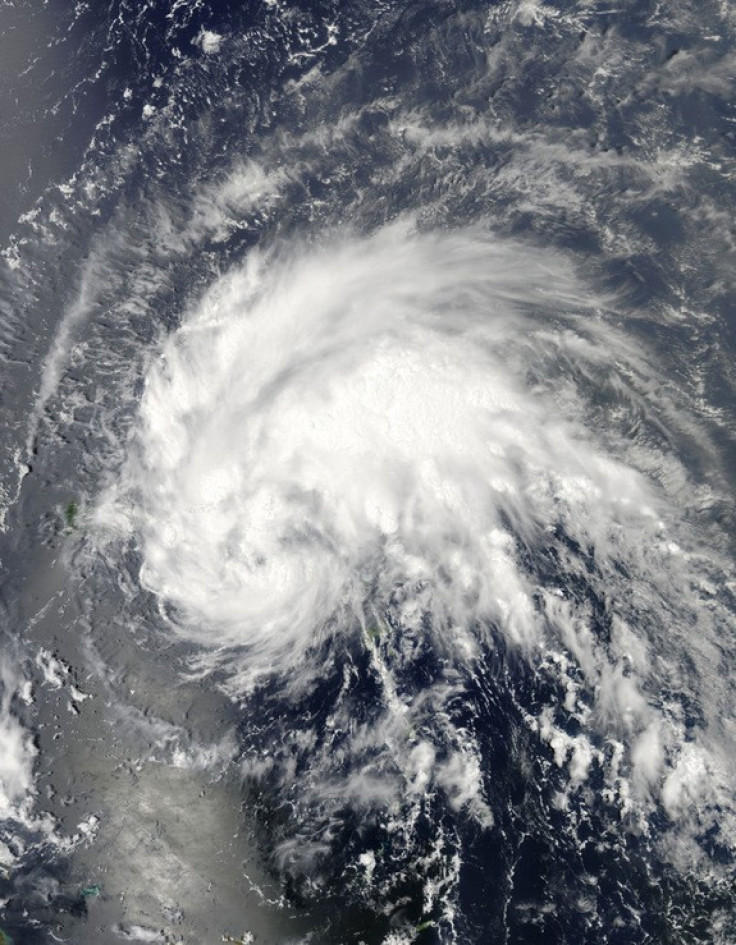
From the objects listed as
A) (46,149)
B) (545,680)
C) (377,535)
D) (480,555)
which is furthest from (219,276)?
(545,680)

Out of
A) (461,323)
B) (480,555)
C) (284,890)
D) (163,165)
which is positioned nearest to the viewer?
(284,890)

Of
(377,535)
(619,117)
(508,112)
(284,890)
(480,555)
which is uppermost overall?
(508,112)

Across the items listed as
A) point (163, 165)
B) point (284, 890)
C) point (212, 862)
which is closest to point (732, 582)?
point (284, 890)

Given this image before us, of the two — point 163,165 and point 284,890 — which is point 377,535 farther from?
point 163,165

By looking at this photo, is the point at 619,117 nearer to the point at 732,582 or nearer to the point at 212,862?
the point at 732,582

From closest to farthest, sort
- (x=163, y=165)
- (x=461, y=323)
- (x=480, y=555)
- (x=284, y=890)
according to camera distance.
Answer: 1. (x=284, y=890)
2. (x=480, y=555)
3. (x=461, y=323)
4. (x=163, y=165)

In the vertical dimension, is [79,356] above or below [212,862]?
above

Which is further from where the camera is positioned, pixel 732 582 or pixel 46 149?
pixel 46 149
